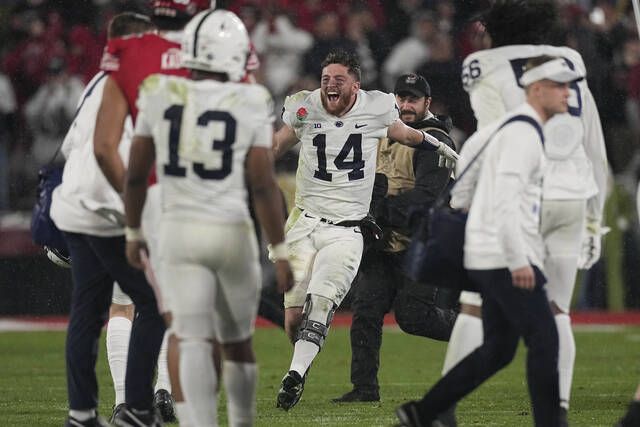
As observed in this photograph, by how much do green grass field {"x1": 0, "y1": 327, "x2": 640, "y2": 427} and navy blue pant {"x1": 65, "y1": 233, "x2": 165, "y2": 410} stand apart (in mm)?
1369

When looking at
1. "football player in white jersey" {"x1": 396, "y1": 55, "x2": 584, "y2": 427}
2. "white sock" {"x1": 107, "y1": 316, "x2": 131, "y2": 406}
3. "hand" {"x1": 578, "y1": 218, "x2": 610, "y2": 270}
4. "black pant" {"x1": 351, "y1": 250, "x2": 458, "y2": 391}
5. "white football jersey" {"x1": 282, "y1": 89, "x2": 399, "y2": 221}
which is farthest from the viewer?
"black pant" {"x1": 351, "y1": 250, "x2": 458, "y2": 391}

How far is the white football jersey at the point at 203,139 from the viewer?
18.4 feet

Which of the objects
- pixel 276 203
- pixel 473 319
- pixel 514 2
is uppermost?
pixel 514 2

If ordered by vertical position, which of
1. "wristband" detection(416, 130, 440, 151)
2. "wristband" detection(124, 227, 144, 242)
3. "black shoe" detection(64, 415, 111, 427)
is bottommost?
"black shoe" detection(64, 415, 111, 427)

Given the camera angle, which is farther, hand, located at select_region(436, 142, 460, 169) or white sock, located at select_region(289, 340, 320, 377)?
hand, located at select_region(436, 142, 460, 169)

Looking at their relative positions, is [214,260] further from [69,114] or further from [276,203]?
[69,114]

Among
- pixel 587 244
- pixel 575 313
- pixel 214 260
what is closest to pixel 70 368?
pixel 214 260

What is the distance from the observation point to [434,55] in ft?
48.2

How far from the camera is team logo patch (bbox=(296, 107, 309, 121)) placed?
8797 mm

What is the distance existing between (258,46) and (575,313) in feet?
13.9

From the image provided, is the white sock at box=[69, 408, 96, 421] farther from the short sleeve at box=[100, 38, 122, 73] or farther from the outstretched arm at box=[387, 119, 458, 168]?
the outstretched arm at box=[387, 119, 458, 168]

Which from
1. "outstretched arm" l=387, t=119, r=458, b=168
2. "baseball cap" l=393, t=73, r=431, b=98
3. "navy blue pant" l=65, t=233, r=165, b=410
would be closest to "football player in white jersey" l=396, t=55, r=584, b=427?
"navy blue pant" l=65, t=233, r=165, b=410

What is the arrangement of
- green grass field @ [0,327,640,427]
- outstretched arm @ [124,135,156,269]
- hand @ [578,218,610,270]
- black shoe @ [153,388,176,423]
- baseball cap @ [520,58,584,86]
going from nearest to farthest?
outstretched arm @ [124,135,156,269]
baseball cap @ [520,58,584,86]
hand @ [578,218,610,270]
black shoe @ [153,388,176,423]
green grass field @ [0,327,640,427]

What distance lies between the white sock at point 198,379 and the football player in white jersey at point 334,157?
3.00 metres
